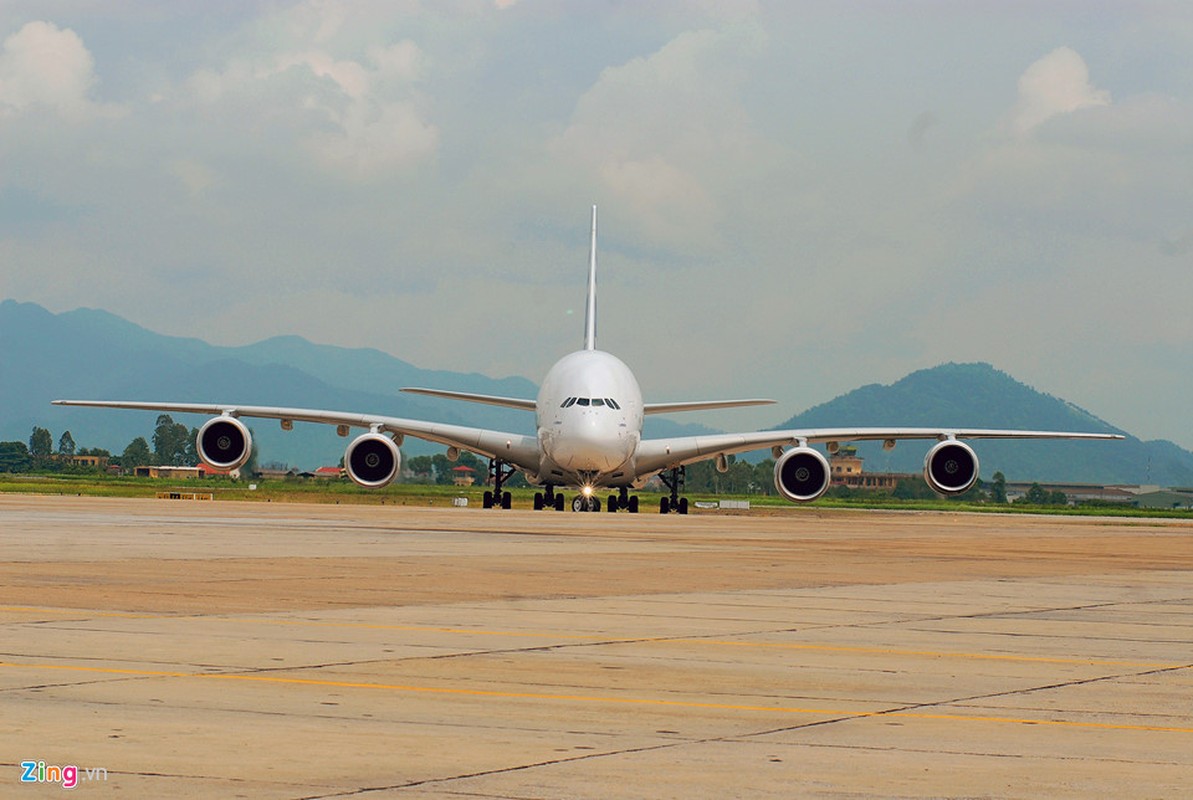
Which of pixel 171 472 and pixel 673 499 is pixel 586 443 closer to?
A: pixel 673 499

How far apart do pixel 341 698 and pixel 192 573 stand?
8.52m

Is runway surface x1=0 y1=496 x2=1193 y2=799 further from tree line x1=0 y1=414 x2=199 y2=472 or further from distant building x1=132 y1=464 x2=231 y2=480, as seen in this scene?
distant building x1=132 y1=464 x2=231 y2=480

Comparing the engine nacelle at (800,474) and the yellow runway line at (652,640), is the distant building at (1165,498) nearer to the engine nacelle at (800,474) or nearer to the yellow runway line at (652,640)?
the engine nacelle at (800,474)

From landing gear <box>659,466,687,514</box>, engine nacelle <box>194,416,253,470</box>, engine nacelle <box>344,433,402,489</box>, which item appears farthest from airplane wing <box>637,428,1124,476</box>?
engine nacelle <box>194,416,253,470</box>

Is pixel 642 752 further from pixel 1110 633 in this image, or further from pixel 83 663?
pixel 1110 633

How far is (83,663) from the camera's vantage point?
916 centimetres

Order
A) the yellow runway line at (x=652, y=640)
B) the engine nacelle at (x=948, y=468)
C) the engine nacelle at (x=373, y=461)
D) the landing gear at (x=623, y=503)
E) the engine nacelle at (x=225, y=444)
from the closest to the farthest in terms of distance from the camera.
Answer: the yellow runway line at (x=652, y=640)
the engine nacelle at (x=225, y=444)
the engine nacelle at (x=373, y=461)
the engine nacelle at (x=948, y=468)
the landing gear at (x=623, y=503)

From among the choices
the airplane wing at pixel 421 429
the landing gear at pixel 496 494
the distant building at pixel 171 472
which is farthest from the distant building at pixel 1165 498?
the airplane wing at pixel 421 429

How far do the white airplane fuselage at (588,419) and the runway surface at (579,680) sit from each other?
91.9 ft

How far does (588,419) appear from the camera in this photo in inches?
1852

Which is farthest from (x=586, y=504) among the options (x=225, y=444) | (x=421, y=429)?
(x=225, y=444)

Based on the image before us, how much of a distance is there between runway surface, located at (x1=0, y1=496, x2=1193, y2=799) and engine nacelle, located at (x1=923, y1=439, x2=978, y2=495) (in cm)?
3269

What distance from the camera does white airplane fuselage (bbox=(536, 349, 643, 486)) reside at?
4725 centimetres

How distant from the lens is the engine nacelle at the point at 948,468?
51219mm
